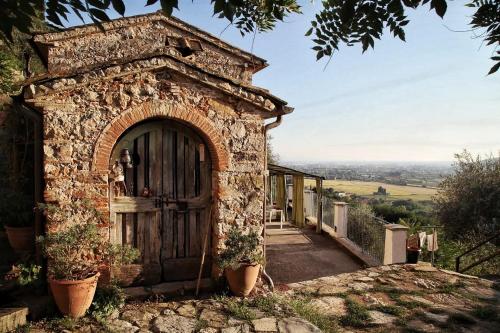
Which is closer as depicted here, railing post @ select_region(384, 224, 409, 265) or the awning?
railing post @ select_region(384, 224, 409, 265)

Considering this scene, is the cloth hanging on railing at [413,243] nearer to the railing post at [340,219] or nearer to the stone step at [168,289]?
the railing post at [340,219]

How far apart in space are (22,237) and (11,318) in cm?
298

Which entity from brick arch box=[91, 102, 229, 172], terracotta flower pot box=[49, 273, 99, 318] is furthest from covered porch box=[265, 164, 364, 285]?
terracotta flower pot box=[49, 273, 99, 318]

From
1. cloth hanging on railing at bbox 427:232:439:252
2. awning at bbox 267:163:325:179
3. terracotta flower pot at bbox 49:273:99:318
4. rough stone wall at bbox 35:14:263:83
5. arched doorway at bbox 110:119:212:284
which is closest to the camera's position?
terracotta flower pot at bbox 49:273:99:318

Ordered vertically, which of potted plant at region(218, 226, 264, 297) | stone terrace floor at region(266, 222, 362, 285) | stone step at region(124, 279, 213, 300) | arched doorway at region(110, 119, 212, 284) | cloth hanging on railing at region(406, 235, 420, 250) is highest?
arched doorway at region(110, 119, 212, 284)

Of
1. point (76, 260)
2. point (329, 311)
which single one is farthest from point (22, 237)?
point (329, 311)

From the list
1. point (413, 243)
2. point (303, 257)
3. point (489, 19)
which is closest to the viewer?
point (489, 19)

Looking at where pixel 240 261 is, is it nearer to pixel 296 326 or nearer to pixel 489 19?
pixel 296 326

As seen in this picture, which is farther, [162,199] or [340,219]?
[340,219]

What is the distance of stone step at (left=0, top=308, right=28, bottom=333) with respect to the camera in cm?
426

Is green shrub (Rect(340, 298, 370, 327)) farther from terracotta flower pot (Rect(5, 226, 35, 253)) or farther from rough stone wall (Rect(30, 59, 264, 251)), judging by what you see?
terracotta flower pot (Rect(5, 226, 35, 253))

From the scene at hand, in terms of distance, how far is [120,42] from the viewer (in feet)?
33.7

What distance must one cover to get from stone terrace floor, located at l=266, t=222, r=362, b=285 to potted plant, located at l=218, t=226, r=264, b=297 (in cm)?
166

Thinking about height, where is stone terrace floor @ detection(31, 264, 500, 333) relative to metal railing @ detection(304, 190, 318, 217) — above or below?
below
